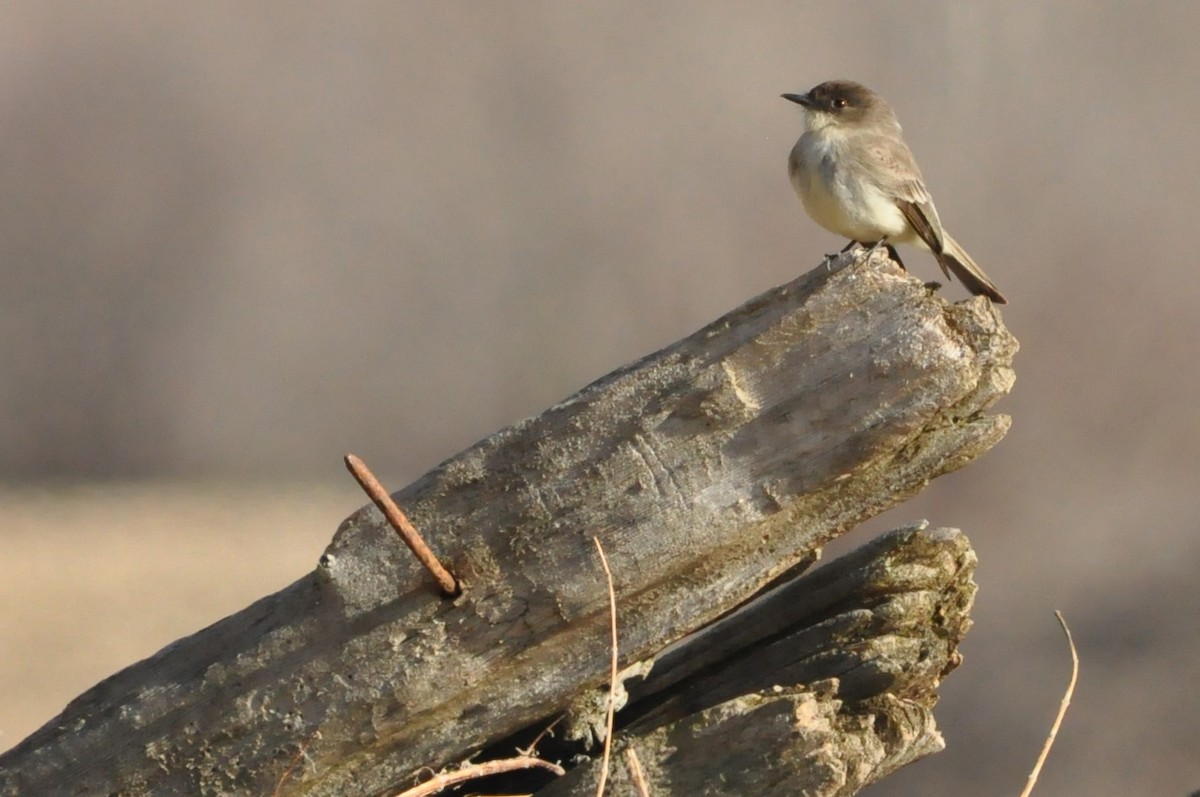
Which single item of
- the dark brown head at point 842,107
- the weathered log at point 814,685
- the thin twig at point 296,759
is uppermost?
the dark brown head at point 842,107

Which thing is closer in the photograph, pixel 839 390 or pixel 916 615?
pixel 839 390

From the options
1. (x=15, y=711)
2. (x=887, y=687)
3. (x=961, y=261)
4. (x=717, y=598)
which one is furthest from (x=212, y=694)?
(x=15, y=711)

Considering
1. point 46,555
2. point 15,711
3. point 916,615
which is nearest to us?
point 916,615

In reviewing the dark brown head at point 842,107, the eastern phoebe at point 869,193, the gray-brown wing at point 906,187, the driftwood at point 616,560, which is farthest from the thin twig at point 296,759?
the dark brown head at point 842,107

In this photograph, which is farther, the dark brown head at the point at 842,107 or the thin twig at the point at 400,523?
the dark brown head at the point at 842,107

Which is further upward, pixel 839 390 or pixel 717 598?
pixel 839 390

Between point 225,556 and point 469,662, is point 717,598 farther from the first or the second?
point 225,556

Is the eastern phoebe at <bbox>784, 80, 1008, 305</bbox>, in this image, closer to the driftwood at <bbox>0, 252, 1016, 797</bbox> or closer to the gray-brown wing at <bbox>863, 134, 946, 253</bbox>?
the gray-brown wing at <bbox>863, 134, 946, 253</bbox>

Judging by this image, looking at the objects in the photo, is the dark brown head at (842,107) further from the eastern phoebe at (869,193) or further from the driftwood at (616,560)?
the driftwood at (616,560)
